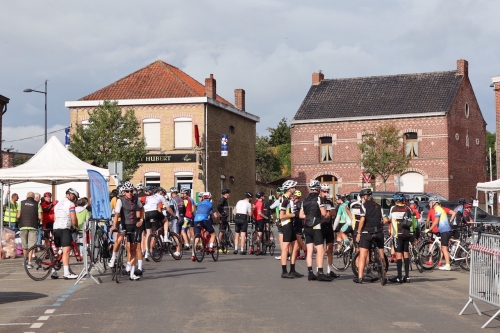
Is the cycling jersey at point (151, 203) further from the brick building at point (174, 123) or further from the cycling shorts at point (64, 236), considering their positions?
the brick building at point (174, 123)

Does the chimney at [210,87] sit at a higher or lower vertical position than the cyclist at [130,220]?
higher

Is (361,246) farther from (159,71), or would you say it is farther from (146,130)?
(159,71)

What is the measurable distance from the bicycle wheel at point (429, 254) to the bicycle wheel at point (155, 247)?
6683mm

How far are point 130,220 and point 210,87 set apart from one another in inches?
1609

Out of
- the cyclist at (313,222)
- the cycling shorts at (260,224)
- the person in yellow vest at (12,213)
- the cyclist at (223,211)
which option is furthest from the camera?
the person in yellow vest at (12,213)

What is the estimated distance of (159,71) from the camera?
2293 inches

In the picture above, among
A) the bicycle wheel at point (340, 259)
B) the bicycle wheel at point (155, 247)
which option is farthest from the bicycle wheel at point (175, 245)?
the bicycle wheel at point (340, 259)

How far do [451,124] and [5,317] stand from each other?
4709cm

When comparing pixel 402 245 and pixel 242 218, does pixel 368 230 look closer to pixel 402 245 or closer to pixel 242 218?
pixel 402 245

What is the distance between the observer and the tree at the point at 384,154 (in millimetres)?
51875

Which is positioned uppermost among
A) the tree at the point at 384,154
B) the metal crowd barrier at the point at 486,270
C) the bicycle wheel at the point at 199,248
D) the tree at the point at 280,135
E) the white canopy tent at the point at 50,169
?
the tree at the point at 280,135

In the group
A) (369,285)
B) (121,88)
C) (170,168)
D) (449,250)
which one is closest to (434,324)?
(369,285)

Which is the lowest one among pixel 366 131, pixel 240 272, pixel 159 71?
pixel 240 272

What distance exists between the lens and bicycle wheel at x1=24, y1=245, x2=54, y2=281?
1681 centimetres
